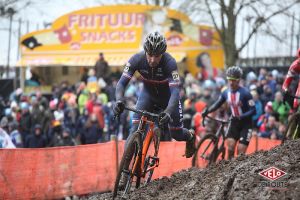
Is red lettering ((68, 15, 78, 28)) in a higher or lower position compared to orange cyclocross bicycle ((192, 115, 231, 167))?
higher

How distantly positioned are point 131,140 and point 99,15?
65.8 ft

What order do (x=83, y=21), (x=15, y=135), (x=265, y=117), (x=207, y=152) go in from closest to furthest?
1. (x=207, y=152)
2. (x=15, y=135)
3. (x=265, y=117)
4. (x=83, y=21)

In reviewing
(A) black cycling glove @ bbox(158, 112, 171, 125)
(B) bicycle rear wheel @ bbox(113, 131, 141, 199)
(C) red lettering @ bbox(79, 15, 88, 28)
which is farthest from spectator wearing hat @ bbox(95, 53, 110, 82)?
(A) black cycling glove @ bbox(158, 112, 171, 125)

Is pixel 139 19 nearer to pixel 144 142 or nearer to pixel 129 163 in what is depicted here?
pixel 144 142

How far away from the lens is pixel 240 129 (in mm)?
14734

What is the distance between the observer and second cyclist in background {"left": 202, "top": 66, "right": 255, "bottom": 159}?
14.4 metres

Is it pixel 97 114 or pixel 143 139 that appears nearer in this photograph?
pixel 143 139

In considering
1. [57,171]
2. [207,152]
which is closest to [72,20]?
[207,152]

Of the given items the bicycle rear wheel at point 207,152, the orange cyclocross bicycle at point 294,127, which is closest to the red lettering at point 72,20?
the bicycle rear wheel at point 207,152

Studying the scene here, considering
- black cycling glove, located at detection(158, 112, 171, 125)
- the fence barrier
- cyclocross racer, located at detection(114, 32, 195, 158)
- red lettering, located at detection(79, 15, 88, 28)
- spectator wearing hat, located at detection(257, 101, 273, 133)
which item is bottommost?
the fence barrier

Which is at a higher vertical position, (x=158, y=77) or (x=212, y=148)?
(x=158, y=77)

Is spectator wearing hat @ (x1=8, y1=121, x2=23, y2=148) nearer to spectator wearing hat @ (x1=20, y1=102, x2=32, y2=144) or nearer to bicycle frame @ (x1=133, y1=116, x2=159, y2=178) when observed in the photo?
spectator wearing hat @ (x1=20, y1=102, x2=32, y2=144)

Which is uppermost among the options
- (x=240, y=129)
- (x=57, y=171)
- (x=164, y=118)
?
(x=164, y=118)

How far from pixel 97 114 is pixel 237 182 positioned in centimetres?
1164
